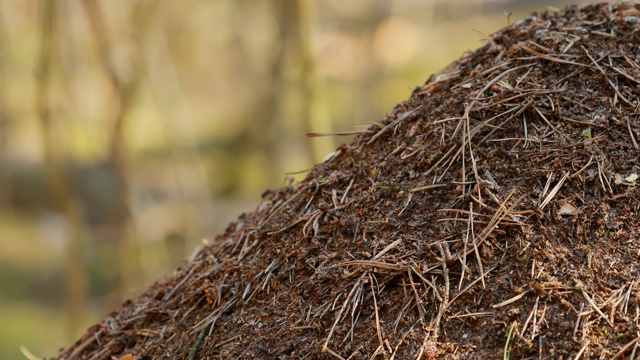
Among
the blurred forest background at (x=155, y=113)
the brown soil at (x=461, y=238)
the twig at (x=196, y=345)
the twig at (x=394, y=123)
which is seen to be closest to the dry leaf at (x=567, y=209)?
the brown soil at (x=461, y=238)

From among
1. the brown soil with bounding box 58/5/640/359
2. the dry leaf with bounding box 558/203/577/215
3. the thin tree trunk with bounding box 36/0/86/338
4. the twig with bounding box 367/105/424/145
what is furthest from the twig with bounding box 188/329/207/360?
the thin tree trunk with bounding box 36/0/86/338

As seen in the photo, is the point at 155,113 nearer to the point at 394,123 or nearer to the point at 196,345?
the point at 394,123

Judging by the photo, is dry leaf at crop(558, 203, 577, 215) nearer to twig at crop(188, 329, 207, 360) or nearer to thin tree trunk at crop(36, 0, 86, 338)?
twig at crop(188, 329, 207, 360)

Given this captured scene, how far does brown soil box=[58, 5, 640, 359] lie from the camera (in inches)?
53.5

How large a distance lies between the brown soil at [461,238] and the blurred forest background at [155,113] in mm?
413

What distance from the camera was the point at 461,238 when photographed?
1.48 metres

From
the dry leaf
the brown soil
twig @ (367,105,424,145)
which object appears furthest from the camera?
twig @ (367,105,424,145)

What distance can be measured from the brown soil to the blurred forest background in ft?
1.35

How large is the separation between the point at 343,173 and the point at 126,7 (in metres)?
7.06

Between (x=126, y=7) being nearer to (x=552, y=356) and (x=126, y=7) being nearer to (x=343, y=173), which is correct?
(x=343, y=173)

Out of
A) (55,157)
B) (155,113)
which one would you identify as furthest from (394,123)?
(155,113)

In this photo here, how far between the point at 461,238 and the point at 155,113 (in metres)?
10.9

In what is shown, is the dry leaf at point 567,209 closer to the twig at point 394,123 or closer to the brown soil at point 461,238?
the brown soil at point 461,238

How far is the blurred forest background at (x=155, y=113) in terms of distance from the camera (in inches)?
205
